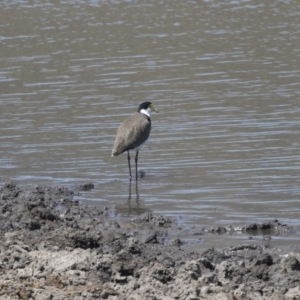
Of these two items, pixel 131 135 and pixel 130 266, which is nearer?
pixel 130 266

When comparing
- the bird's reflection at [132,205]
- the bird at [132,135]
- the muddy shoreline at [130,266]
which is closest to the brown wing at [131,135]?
the bird at [132,135]

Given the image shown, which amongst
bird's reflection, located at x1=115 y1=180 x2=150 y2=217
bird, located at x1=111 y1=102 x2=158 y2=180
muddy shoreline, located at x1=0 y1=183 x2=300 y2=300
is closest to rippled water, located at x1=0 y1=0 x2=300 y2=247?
bird's reflection, located at x1=115 y1=180 x2=150 y2=217

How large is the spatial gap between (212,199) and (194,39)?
15.6 meters

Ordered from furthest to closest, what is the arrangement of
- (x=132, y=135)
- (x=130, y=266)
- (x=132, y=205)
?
(x=132, y=135) < (x=132, y=205) < (x=130, y=266)

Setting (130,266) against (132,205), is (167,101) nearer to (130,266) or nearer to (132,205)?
(132,205)

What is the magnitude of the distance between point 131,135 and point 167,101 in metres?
5.34

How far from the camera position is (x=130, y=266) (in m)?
9.02

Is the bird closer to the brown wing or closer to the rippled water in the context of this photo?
the brown wing

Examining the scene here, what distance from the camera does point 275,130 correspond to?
17.2m

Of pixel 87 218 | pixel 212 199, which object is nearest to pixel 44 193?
pixel 87 218

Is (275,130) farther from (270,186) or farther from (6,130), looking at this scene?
(6,130)

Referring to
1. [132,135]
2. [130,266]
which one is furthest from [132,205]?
[130,266]

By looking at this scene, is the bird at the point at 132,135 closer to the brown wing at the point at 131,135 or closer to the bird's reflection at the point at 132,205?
the brown wing at the point at 131,135

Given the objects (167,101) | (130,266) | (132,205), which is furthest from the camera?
(167,101)
